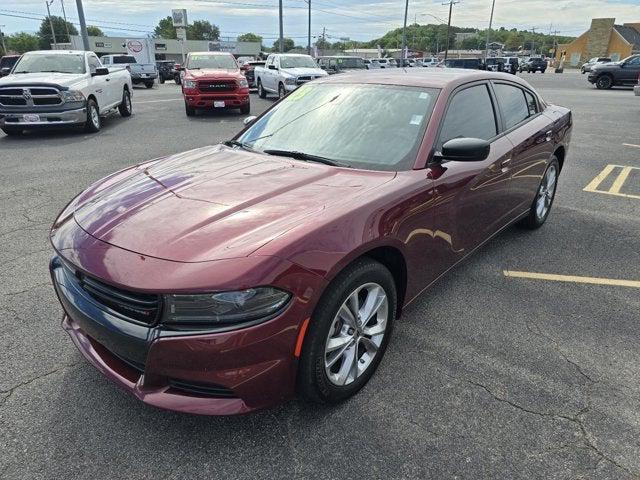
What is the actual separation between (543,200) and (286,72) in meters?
13.0

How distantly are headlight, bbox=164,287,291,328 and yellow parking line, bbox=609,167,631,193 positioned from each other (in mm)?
6425

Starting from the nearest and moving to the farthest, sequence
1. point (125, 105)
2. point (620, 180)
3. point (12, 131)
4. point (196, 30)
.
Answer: point (620, 180) < point (12, 131) < point (125, 105) < point (196, 30)

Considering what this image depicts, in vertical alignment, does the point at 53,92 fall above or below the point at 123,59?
below

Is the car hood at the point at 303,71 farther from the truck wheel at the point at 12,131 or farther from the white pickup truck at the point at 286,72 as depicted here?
the truck wheel at the point at 12,131

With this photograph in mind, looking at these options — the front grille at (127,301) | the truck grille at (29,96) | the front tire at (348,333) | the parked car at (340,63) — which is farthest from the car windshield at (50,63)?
the parked car at (340,63)

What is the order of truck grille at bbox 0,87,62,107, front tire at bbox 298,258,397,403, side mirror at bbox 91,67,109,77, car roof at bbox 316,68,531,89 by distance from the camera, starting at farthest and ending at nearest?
side mirror at bbox 91,67,109,77 < truck grille at bbox 0,87,62,107 < car roof at bbox 316,68,531,89 < front tire at bbox 298,258,397,403

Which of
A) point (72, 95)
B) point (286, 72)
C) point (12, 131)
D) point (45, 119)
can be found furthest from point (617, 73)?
point (12, 131)

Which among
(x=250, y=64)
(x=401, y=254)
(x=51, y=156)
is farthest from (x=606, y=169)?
(x=250, y=64)

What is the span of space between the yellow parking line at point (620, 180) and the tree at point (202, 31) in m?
134

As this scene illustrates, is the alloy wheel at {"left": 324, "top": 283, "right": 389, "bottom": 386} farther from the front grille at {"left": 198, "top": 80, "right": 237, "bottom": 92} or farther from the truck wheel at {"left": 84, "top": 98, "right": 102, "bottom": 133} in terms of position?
the front grille at {"left": 198, "top": 80, "right": 237, "bottom": 92}

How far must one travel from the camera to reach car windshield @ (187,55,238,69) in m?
14.9

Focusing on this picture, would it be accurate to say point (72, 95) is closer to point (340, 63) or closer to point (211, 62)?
point (211, 62)

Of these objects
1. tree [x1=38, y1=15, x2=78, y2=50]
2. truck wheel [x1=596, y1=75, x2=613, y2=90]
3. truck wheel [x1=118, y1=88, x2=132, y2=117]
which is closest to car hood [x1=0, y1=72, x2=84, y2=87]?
truck wheel [x1=118, y1=88, x2=132, y2=117]

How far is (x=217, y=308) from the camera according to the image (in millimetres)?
1916
